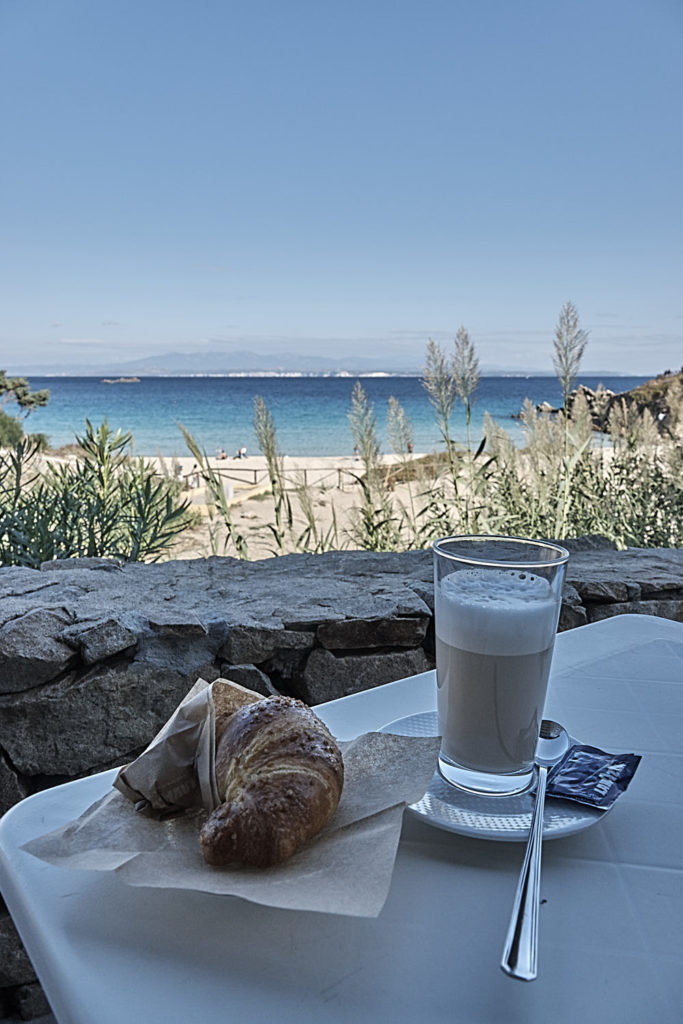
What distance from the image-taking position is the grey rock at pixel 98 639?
1.53m

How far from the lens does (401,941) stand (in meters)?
0.47

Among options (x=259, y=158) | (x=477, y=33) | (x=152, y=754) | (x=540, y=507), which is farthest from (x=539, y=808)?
(x=259, y=158)

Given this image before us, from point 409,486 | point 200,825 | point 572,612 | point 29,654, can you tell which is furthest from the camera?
point 409,486

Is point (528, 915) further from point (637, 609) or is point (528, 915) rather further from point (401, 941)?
point (637, 609)

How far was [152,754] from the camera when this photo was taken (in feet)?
1.93

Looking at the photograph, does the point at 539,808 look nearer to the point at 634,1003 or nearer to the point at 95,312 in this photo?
the point at 634,1003

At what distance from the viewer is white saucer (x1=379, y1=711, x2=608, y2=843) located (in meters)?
0.57

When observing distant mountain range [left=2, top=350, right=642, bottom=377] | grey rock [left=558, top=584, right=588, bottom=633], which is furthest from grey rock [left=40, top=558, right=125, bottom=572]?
distant mountain range [left=2, top=350, right=642, bottom=377]

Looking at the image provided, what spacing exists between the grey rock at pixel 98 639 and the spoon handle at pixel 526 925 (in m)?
1.20

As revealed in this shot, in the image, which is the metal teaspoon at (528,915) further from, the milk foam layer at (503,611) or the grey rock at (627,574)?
the grey rock at (627,574)

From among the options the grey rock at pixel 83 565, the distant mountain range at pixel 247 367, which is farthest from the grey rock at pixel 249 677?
the distant mountain range at pixel 247 367

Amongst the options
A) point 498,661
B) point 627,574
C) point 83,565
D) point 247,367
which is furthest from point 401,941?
point 247,367

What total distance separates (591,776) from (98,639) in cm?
119

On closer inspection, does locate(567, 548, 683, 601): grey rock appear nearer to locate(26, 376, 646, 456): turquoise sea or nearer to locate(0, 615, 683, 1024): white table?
locate(0, 615, 683, 1024): white table
